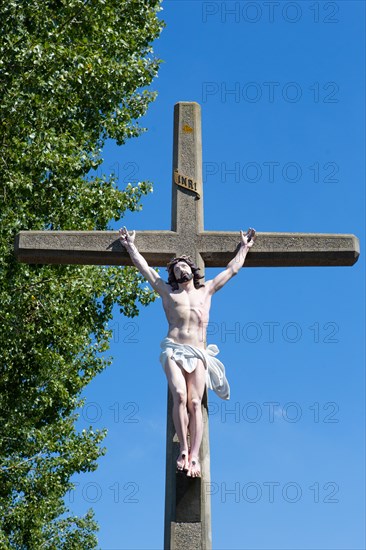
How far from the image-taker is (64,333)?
1733 centimetres

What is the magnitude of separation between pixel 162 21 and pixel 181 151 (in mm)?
8637

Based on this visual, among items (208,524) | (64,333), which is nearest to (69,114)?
(64,333)

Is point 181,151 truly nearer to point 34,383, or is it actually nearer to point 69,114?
point 69,114

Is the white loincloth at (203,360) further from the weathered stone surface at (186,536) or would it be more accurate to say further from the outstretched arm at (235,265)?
the weathered stone surface at (186,536)

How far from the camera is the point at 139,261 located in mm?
9797

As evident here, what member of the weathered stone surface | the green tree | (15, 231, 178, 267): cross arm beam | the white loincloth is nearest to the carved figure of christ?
the white loincloth

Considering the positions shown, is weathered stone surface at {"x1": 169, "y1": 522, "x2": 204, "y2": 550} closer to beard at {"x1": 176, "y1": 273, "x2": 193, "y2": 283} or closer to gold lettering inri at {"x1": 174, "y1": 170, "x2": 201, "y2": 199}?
beard at {"x1": 176, "y1": 273, "x2": 193, "y2": 283}

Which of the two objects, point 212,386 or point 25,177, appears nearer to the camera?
point 212,386

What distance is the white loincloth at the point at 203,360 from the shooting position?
909 cm

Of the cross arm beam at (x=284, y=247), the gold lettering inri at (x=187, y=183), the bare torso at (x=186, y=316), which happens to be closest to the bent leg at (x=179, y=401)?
the bare torso at (x=186, y=316)

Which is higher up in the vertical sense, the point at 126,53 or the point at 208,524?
the point at 126,53

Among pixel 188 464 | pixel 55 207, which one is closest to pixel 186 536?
pixel 188 464

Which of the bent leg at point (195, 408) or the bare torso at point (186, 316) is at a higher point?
the bare torso at point (186, 316)

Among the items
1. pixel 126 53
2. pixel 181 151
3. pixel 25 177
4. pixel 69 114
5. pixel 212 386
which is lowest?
pixel 212 386
